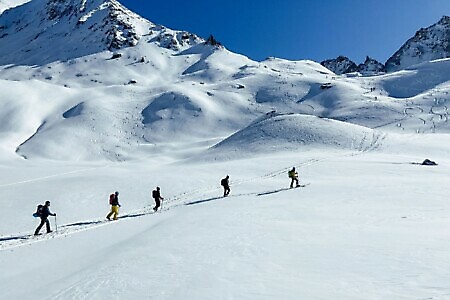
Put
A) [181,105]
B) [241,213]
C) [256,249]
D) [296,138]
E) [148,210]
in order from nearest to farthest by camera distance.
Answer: [256,249] → [241,213] → [148,210] → [296,138] → [181,105]

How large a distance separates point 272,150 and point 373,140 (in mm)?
14248

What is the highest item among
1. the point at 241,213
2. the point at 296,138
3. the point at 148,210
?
the point at 296,138

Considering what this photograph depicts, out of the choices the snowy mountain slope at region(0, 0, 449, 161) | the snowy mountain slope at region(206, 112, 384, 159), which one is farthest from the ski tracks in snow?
the snowy mountain slope at region(0, 0, 449, 161)

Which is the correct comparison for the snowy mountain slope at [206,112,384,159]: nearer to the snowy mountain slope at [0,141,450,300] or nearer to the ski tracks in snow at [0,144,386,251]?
the ski tracks in snow at [0,144,386,251]

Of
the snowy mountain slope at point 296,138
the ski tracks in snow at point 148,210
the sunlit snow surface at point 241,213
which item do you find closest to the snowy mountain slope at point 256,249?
the sunlit snow surface at point 241,213

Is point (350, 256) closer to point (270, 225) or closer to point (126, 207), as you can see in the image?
point (270, 225)

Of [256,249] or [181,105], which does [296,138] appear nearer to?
[256,249]

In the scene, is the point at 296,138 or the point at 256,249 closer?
the point at 256,249

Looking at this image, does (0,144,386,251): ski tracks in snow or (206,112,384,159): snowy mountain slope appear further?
(206,112,384,159): snowy mountain slope

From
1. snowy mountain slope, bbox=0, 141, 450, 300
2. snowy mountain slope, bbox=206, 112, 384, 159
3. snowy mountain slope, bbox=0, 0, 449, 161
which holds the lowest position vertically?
snowy mountain slope, bbox=0, 141, 450, 300

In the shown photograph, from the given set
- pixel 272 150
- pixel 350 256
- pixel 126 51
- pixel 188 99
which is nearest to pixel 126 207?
pixel 350 256

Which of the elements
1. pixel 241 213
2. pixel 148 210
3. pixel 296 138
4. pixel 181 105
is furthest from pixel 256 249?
pixel 181 105

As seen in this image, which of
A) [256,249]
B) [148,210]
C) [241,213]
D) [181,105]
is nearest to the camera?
[256,249]

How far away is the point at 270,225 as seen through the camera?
46.2ft
